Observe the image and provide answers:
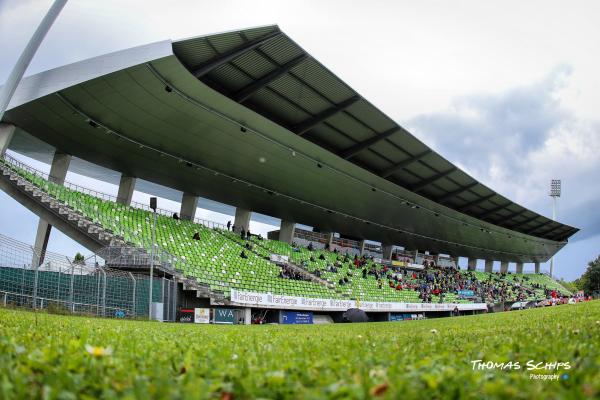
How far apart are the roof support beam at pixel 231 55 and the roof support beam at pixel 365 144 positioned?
48.2 ft

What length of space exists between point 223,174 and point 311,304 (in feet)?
38.0

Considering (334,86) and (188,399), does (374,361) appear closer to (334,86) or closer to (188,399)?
(188,399)

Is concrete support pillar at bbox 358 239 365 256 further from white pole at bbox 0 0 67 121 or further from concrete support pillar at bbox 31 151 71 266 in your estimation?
white pole at bbox 0 0 67 121

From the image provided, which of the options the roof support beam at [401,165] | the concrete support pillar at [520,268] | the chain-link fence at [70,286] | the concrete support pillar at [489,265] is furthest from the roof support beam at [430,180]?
the concrete support pillar at [520,268]

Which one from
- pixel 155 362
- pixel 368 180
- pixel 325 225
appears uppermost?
pixel 368 180

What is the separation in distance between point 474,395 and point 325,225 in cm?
5118

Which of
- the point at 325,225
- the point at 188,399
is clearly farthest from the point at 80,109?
the point at 325,225

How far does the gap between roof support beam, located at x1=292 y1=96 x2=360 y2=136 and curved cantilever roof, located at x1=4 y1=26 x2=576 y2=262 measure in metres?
0.08

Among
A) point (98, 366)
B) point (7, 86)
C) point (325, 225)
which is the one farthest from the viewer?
point (325, 225)

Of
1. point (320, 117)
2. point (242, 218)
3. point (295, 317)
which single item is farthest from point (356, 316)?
point (242, 218)

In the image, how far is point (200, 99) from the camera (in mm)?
27438

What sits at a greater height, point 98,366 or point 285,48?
point 285,48

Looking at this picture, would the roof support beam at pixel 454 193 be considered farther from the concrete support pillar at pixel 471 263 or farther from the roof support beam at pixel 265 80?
the roof support beam at pixel 265 80

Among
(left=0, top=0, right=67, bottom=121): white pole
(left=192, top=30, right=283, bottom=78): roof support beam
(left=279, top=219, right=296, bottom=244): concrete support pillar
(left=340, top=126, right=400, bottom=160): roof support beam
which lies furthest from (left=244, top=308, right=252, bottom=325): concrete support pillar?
(left=279, top=219, right=296, bottom=244): concrete support pillar
